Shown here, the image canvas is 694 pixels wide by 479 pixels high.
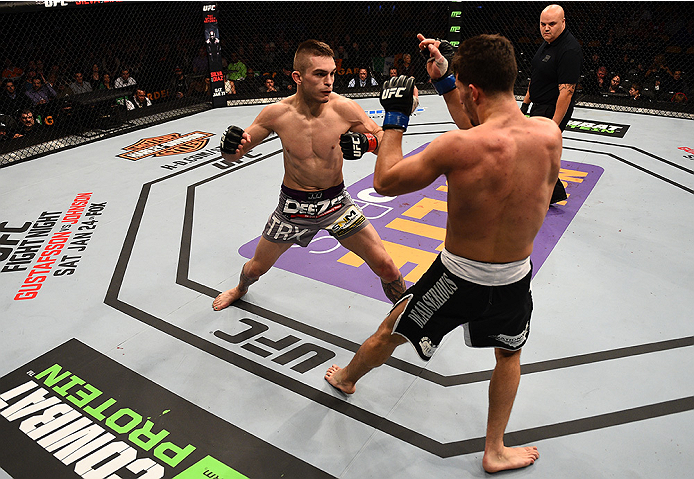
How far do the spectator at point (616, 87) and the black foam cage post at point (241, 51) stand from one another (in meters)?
0.07

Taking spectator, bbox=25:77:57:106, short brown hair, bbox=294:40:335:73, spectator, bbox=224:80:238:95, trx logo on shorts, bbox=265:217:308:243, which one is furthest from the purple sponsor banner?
spectator, bbox=25:77:57:106

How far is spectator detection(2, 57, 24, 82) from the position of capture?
6.43m

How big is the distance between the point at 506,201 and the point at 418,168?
11.9 inches

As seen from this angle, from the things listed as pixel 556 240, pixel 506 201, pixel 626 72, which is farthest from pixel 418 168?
pixel 626 72

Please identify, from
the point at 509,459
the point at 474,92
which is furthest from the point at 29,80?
the point at 509,459

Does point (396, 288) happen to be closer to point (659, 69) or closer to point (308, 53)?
point (308, 53)

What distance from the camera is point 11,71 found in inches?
261

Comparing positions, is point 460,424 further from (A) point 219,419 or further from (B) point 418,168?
(B) point 418,168

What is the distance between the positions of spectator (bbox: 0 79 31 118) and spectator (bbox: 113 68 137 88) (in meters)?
1.37

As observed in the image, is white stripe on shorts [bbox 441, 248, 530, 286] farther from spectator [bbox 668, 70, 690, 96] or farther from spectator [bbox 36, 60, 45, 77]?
spectator [bbox 668, 70, 690, 96]

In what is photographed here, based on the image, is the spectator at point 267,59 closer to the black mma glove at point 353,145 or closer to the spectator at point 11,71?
the spectator at point 11,71

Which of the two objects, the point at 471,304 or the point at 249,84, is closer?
the point at 471,304

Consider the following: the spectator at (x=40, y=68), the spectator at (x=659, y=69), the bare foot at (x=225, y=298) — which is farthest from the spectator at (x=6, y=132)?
the spectator at (x=659, y=69)

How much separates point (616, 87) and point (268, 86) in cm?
560
